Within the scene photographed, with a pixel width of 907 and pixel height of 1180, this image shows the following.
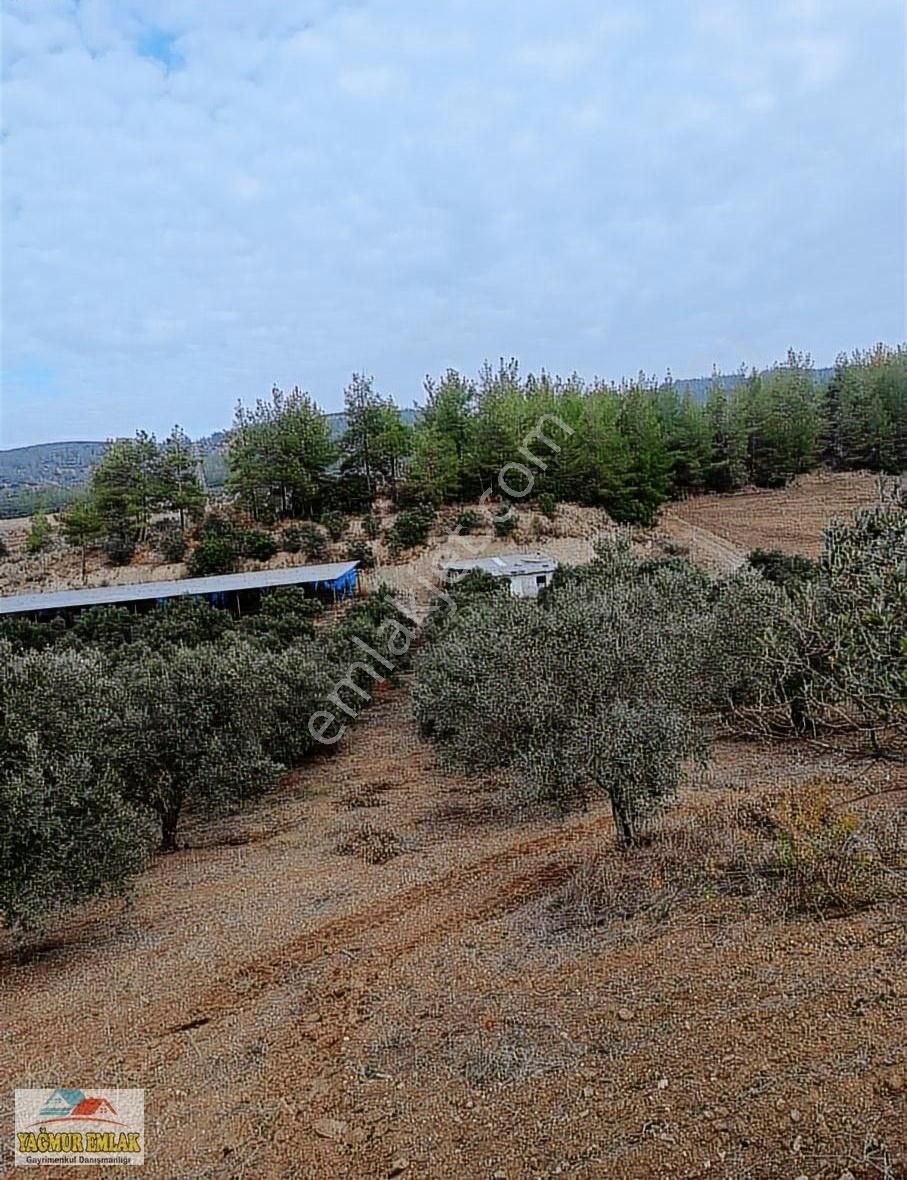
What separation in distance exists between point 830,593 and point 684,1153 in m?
4.89


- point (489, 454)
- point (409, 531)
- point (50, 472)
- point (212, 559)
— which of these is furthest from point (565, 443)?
point (50, 472)

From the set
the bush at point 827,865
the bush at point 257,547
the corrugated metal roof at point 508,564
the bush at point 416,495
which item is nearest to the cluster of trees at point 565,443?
the bush at point 416,495

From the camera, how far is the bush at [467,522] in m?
47.9

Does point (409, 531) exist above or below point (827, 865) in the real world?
above

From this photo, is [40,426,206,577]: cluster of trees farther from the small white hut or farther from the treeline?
the small white hut

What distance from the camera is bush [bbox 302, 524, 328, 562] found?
1791 inches

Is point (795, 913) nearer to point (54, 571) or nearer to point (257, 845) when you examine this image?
point (257, 845)

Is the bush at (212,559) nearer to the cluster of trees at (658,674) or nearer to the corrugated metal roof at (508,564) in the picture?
the corrugated metal roof at (508,564)

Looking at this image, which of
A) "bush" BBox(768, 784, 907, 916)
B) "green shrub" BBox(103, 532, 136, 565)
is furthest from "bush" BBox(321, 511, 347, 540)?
"bush" BBox(768, 784, 907, 916)

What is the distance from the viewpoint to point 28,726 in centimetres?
1210

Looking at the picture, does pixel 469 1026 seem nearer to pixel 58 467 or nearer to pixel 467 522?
pixel 467 522

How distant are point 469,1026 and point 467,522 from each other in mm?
40484

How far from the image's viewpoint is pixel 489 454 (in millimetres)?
52500

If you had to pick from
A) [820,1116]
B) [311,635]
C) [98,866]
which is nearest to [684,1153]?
[820,1116]
